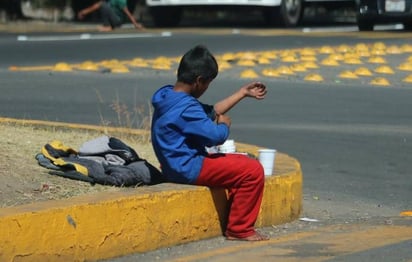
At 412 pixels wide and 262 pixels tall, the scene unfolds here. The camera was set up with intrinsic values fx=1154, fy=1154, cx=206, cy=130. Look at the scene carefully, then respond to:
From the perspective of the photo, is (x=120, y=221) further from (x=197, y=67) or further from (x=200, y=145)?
(x=197, y=67)

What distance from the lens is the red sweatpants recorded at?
716 centimetres

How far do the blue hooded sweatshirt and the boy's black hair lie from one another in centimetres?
11

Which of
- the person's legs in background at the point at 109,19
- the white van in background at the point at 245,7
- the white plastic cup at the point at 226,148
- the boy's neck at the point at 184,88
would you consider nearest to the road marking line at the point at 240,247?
the white plastic cup at the point at 226,148

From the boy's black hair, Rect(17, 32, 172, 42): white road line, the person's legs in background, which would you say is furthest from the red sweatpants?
the person's legs in background

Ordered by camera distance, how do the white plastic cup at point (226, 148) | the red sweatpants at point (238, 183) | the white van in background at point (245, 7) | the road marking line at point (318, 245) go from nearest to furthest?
the road marking line at point (318, 245)
the red sweatpants at point (238, 183)
the white plastic cup at point (226, 148)
the white van in background at point (245, 7)

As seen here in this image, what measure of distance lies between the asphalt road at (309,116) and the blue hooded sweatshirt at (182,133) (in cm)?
50

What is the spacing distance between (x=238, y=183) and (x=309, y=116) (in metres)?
6.02

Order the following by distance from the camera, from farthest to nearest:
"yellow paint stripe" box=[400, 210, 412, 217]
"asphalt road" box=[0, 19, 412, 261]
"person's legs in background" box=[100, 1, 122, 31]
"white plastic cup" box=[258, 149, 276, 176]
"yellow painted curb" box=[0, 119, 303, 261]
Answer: "person's legs in background" box=[100, 1, 122, 31]
"asphalt road" box=[0, 19, 412, 261]
"yellow paint stripe" box=[400, 210, 412, 217]
"white plastic cup" box=[258, 149, 276, 176]
"yellow painted curb" box=[0, 119, 303, 261]

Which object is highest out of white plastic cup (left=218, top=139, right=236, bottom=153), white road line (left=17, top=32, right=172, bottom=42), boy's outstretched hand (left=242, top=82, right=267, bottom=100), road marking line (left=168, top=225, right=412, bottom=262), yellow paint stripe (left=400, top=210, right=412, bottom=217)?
boy's outstretched hand (left=242, top=82, right=267, bottom=100)

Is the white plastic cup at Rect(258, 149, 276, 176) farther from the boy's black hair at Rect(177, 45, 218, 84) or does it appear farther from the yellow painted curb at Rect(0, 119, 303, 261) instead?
the boy's black hair at Rect(177, 45, 218, 84)

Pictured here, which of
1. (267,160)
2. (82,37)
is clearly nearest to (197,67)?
(267,160)

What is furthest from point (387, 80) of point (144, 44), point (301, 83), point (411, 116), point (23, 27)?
point (23, 27)

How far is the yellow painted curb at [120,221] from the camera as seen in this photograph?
6.14 metres

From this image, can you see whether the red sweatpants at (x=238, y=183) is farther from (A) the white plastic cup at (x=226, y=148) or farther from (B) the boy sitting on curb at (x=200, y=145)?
(A) the white plastic cup at (x=226, y=148)
